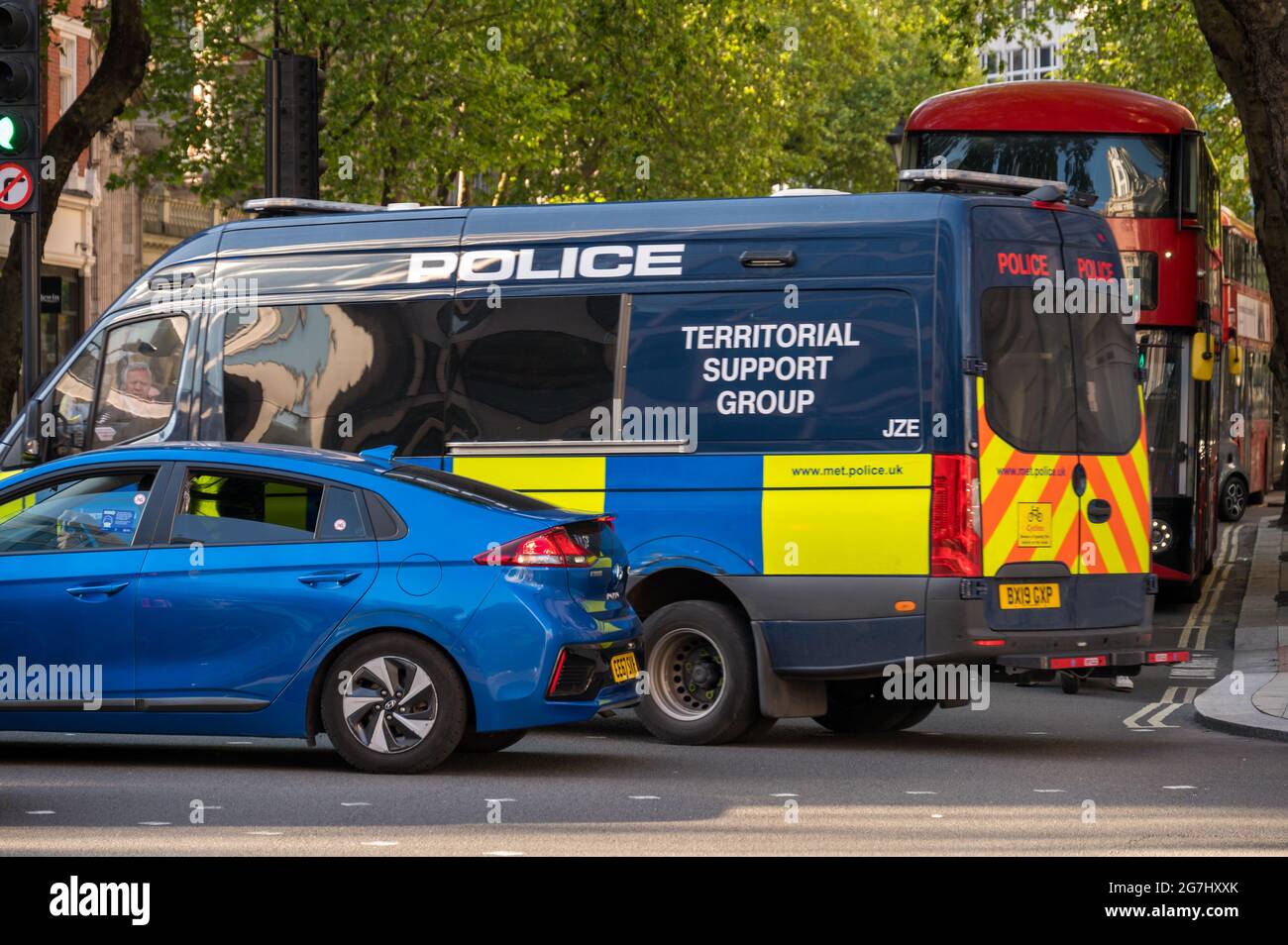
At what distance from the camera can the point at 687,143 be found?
4447 cm

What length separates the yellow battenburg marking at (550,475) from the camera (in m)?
11.7

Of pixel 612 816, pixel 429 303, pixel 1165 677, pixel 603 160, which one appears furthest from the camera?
pixel 603 160

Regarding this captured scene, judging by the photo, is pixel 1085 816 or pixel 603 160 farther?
pixel 603 160

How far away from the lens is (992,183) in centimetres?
1166

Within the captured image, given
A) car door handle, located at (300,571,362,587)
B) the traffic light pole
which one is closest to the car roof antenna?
car door handle, located at (300,571,362,587)

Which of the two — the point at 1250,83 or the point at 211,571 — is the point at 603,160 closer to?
the point at 1250,83

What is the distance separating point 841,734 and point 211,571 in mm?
4022

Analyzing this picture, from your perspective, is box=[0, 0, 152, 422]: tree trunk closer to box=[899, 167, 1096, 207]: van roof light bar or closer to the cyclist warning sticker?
box=[899, 167, 1096, 207]: van roof light bar

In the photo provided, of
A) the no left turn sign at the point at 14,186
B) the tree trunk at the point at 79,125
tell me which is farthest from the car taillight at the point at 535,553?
the tree trunk at the point at 79,125

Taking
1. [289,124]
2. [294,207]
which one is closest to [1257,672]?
[294,207]

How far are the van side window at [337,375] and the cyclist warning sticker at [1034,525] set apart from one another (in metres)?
3.22

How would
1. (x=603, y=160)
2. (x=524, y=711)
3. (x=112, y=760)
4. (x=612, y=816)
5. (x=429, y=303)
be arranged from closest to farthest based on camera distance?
(x=612, y=816)
(x=524, y=711)
(x=112, y=760)
(x=429, y=303)
(x=603, y=160)

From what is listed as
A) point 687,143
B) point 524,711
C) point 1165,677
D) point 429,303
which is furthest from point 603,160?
point 524,711

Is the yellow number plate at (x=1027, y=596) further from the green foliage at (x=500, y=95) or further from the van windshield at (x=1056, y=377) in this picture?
the green foliage at (x=500, y=95)
